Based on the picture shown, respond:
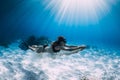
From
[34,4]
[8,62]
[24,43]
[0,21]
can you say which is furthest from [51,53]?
[8,62]

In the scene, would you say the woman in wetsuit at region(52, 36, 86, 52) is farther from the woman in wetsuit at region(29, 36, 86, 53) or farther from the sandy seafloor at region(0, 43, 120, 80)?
the sandy seafloor at region(0, 43, 120, 80)

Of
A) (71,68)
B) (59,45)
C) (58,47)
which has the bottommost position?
(58,47)

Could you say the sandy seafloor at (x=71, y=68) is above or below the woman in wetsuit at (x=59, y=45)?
above

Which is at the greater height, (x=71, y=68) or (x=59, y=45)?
(x=71, y=68)

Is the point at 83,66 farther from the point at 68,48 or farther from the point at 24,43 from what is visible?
the point at 68,48

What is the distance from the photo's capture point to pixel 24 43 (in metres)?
38.2

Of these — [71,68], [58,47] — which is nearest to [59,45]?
[58,47]

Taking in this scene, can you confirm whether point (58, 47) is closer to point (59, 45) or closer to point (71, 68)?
point (59, 45)

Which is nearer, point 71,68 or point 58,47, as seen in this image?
point 58,47

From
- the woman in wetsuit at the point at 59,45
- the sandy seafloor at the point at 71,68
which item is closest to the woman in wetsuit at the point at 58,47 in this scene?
the woman in wetsuit at the point at 59,45

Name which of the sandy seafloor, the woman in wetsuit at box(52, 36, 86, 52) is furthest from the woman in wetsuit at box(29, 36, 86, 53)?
the sandy seafloor

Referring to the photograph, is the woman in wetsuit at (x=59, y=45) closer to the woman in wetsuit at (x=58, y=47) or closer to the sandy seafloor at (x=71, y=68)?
the woman in wetsuit at (x=58, y=47)

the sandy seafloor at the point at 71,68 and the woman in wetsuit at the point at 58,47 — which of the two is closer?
the woman in wetsuit at the point at 58,47

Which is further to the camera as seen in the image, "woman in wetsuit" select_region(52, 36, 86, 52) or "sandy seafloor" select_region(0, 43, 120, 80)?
"sandy seafloor" select_region(0, 43, 120, 80)
